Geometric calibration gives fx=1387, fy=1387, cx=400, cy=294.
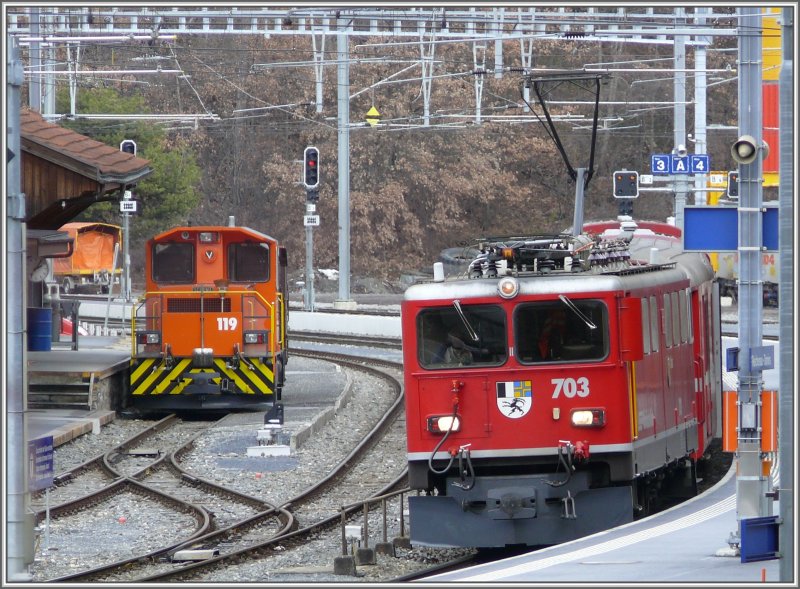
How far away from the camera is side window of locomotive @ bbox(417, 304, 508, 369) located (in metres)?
12.1

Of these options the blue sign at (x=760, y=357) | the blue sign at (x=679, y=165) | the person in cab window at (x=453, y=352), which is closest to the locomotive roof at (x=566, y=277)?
the person in cab window at (x=453, y=352)

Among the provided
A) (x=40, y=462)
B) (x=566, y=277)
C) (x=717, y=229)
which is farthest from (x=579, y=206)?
(x=40, y=462)

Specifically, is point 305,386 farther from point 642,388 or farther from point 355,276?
point 355,276

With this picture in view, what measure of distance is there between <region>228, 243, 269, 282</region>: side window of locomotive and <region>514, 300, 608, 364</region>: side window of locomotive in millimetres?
11222

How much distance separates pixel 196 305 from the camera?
22.3m

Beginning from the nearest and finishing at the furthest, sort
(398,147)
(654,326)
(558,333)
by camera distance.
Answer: (558,333) < (654,326) < (398,147)

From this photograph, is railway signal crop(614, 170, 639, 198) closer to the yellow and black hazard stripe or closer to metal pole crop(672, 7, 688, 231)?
metal pole crop(672, 7, 688, 231)

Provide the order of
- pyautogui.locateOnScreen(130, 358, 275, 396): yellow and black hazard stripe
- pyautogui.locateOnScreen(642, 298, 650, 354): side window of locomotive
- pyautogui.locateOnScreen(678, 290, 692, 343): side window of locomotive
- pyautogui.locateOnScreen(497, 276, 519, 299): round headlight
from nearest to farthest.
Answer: pyautogui.locateOnScreen(497, 276, 519, 299): round headlight, pyautogui.locateOnScreen(642, 298, 650, 354): side window of locomotive, pyautogui.locateOnScreen(678, 290, 692, 343): side window of locomotive, pyautogui.locateOnScreen(130, 358, 275, 396): yellow and black hazard stripe

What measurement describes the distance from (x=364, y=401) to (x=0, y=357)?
15.3 meters

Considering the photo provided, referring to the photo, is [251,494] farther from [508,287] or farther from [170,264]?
[170,264]

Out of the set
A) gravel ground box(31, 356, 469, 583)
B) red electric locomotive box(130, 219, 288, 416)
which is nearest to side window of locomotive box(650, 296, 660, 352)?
gravel ground box(31, 356, 469, 583)

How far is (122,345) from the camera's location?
30.2 metres

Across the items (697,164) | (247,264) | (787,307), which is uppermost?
(697,164)

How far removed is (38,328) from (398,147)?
113 ft
